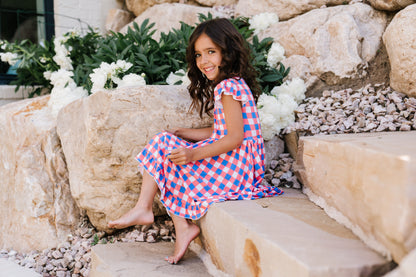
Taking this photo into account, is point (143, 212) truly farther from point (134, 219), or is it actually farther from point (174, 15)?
point (174, 15)

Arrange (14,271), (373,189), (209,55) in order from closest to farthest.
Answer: (373,189), (209,55), (14,271)

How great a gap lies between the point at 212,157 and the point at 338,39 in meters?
1.58

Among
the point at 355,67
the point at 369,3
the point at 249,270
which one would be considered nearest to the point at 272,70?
the point at 355,67

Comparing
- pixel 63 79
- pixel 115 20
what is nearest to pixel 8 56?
pixel 63 79

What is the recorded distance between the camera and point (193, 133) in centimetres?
249

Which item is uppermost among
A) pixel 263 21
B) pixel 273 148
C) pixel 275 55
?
pixel 263 21

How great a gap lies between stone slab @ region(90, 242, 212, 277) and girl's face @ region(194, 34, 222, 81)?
107cm

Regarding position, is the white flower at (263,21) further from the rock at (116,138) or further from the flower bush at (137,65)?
the rock at (116,138)

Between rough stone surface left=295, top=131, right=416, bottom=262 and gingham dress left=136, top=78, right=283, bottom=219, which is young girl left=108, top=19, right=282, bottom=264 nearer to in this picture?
gingham dress left=136, top=78, right=283, bottom=219

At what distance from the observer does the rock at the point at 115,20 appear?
4.90m

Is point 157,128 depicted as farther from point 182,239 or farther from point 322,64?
point 322,64

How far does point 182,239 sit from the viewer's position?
2078mm

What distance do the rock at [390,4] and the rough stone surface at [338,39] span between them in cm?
6

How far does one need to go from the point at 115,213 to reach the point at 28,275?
2.08 ft
